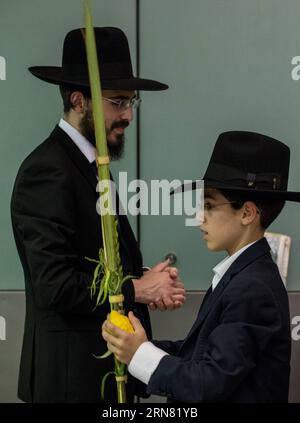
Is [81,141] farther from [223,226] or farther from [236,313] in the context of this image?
[236,313]

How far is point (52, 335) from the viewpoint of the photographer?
9.12 feet

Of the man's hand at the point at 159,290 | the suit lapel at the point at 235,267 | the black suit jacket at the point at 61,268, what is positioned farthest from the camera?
the man's hand at the point at 159,290

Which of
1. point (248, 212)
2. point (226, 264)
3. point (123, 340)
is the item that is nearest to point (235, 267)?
point (226, 264)

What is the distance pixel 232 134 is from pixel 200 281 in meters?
1.44

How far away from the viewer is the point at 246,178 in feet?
7.33

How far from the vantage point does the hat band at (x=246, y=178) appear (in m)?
2.23

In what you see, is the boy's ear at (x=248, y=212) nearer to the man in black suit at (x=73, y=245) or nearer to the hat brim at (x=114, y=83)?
the man in black suit at (x=73, y=245)

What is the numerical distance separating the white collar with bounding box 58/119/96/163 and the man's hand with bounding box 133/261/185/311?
0.48 meters

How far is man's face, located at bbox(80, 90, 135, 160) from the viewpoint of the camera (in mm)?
2852

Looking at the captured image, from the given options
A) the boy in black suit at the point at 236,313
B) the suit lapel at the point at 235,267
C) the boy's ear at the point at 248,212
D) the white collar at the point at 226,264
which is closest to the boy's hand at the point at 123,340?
the boy in black suit at the point at 236,313

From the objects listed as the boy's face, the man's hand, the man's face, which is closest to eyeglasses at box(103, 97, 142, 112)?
the man's face

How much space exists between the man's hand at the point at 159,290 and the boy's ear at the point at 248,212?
0.63m
